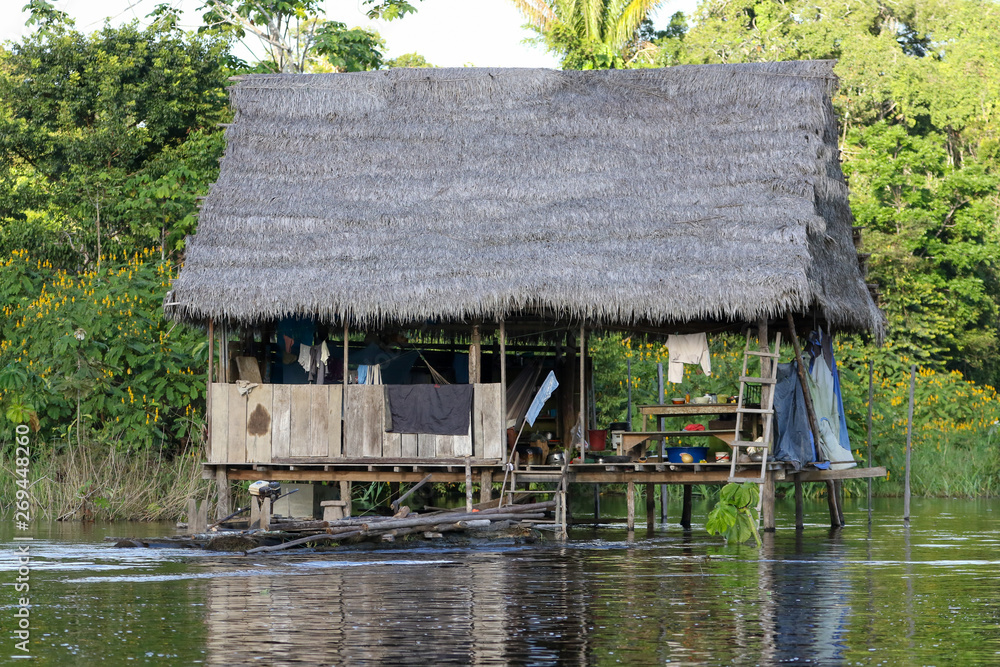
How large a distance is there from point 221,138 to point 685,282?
460 inches

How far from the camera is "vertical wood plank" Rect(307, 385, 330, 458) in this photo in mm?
17078

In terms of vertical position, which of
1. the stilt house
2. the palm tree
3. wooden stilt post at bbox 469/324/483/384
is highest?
the palm tree

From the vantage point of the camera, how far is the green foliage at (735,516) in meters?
15.2

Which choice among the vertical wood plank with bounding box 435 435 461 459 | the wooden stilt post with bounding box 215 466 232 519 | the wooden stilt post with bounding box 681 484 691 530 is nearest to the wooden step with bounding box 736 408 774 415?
the wooden stilt post with bounding box 681 484 691 530

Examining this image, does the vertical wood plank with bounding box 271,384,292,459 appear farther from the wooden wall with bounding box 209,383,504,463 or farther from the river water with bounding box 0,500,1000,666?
the river water with bounding box 0,500,1000,666

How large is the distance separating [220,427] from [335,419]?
4.73ft

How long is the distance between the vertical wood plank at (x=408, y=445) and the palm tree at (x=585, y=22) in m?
17.9

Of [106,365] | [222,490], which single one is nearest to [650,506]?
[222,490]

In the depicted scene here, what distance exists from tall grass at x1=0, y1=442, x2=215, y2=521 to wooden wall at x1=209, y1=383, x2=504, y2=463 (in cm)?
244

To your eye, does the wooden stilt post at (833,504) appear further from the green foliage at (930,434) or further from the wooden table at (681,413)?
the green foliage at (930,434)

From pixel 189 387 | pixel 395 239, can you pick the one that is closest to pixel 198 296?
pixel 395 239

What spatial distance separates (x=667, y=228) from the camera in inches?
663

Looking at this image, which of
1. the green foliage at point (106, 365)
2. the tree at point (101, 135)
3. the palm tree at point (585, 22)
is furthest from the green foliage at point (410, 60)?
the green foliage at point (106, 365)

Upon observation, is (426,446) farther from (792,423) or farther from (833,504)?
(833,504)
